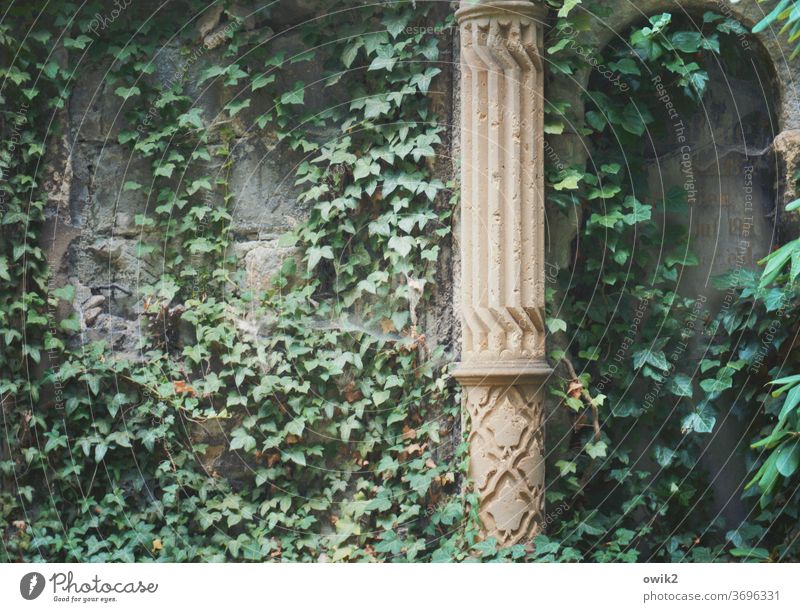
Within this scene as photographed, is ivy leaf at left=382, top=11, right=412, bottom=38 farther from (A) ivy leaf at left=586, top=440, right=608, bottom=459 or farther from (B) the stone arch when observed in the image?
(A) ivy leaf at left=586, top=440, right=608, bottom=459

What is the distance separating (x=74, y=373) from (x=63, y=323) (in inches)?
12.2

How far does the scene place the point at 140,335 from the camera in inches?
232

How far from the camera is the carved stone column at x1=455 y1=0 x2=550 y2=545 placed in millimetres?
5145

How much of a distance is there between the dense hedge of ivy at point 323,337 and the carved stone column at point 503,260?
204 mm

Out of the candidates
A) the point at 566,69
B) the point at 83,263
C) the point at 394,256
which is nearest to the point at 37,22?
the point at 83,263

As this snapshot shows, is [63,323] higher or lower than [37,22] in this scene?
lower

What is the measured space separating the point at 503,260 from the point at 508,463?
1.03 metres

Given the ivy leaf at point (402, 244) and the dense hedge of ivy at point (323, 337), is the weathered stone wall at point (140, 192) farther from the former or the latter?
the ivy leaf at point (402, 244)
